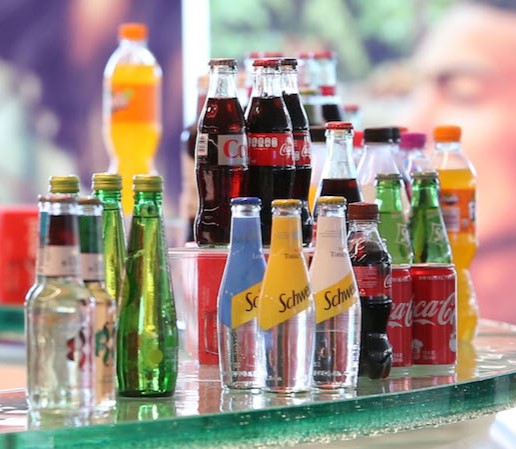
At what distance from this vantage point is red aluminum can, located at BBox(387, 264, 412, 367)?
5.83ft

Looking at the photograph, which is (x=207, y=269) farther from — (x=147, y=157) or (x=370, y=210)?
(x=147, y=157)

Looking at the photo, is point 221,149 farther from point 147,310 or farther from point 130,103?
point 130,103

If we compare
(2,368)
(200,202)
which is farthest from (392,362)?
(2,368)

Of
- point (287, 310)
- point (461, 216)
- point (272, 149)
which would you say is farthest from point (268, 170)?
point (461, 216)

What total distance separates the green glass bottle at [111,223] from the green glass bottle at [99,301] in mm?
217

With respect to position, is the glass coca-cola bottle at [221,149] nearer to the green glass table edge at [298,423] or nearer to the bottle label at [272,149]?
the bottle label at [272,149]

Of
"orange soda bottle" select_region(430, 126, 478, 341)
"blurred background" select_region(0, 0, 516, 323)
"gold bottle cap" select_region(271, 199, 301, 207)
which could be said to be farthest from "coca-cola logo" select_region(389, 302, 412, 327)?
"blurred background" select_region(0, 0, 516, 323)

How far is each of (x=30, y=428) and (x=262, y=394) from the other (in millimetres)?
338

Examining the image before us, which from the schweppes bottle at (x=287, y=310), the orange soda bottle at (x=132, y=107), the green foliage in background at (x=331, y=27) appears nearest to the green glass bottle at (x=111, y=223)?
the schweppes bottle at (x=287, y=310)

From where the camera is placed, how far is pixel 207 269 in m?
1.83

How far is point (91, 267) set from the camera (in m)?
1.39

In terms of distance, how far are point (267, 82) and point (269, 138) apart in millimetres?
79

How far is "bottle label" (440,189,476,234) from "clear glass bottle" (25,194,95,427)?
3.26 feet

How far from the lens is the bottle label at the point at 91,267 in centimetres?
139
